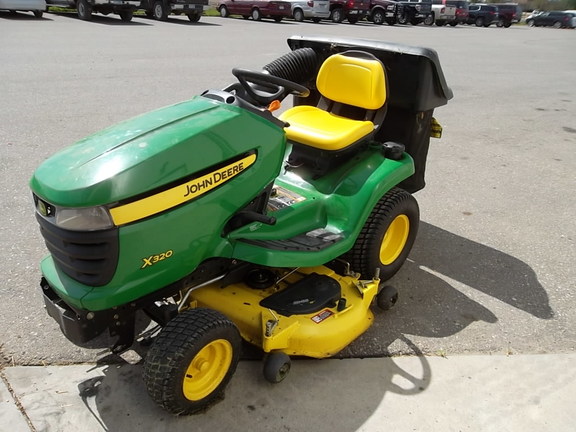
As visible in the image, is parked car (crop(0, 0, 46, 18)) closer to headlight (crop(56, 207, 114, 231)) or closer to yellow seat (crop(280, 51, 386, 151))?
yellow seat (crop(280, 51, 386, 151))

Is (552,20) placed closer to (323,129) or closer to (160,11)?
(160,11)

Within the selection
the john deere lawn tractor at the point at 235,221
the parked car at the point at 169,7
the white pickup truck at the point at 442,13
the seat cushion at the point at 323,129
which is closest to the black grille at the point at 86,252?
the john deere lawn tractor at the point at 235,221

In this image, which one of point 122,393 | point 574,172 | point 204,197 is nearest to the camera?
point 204,197

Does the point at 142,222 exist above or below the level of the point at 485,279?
above

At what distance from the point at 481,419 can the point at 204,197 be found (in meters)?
1.51

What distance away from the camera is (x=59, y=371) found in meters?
2.46

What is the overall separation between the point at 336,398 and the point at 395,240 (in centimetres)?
126

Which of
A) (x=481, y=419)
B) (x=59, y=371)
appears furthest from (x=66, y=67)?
(x=481, y=419)

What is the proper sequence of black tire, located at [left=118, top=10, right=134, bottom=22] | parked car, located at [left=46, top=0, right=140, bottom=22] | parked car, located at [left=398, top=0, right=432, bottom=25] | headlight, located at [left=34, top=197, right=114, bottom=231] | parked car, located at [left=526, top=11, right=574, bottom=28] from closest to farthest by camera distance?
1. headlight, located at [left=34, top=197, right=114, bottom=231]
2. parked car, located at [left=46, top=0, right=140, bottom=22]
3. black tire, located at [left=118, top=10, right=134, bottom=22]
4. parked car, located at [left=398, top=0, right=432, bottom=25]
5. parked car, located at [left=526, top=11, right=574, bottom=28]

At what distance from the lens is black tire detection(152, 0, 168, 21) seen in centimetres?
1652

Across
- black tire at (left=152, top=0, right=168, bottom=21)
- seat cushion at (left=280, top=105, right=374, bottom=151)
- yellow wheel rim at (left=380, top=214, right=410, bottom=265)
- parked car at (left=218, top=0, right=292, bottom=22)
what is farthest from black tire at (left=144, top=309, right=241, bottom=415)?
parked car at (left=218, top=0, right=292, bottom=22)

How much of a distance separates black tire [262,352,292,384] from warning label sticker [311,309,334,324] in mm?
221

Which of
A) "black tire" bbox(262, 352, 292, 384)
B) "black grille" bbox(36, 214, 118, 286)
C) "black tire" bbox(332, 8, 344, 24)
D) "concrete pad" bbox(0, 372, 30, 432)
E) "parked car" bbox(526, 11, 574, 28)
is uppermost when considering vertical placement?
"black grille" bbox(36, 214, 118, 286)

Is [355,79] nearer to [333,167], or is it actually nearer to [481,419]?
[333,167]
